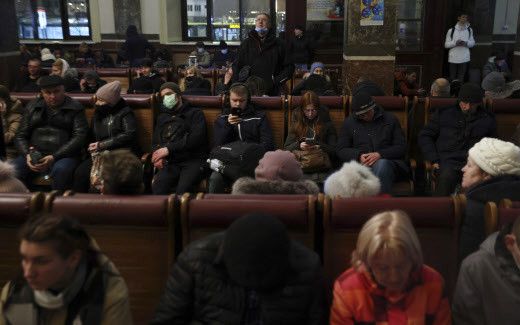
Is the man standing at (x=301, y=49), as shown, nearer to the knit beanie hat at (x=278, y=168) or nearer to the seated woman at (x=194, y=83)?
the seated woman at (x=194, y=83)

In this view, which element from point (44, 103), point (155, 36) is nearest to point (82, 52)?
point (155, 36)

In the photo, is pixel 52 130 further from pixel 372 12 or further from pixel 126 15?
pixel 126 15

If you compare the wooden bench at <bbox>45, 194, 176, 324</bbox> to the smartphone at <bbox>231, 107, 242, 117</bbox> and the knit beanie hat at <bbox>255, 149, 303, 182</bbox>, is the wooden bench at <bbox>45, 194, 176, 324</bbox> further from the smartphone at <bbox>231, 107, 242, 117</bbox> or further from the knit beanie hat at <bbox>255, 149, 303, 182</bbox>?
the smartphone at <bbox>231, 107, 242, 117</bbox>

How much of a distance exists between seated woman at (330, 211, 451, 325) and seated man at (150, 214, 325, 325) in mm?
103

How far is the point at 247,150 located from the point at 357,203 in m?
1.94

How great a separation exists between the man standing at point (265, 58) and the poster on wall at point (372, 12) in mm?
1335

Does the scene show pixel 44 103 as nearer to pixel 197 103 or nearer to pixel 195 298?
pixel 197 103

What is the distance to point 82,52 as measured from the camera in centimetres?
1302

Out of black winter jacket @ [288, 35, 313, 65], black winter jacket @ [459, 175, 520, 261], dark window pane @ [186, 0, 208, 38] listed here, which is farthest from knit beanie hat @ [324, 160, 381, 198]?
dark window pane @ [186, 0, 208, 38]

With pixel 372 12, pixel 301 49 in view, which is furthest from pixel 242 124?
pixel 301 49

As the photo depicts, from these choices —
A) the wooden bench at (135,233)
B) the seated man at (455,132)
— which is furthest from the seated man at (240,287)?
the seated man at (455,132)

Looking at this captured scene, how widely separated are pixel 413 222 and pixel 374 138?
230cm

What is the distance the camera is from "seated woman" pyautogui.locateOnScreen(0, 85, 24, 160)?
5160mm

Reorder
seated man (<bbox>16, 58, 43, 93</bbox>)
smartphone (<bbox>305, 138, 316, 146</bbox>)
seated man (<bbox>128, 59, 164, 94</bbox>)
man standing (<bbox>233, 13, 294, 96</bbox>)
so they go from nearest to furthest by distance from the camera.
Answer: smartphone (<bbox>305, 138, 316, 146</bbox>)
man standing (<bbox>233, 13, 294, 96</bbox>)
seated man (<bbox>128, 59, 164, 94</bbox>)
seated man (<bbox>16, 58, 43, 93</bbox>)
